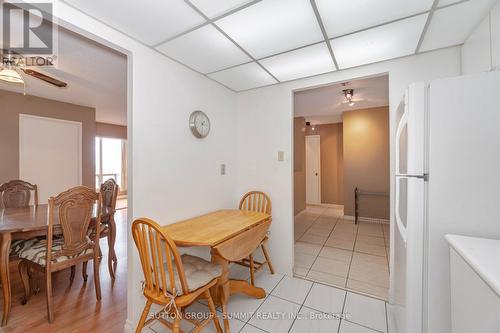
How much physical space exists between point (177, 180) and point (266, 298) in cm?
149

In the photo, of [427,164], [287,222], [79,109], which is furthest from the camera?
[79,109]

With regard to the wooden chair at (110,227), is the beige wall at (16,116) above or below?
above

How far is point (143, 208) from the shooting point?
1734 millimetres

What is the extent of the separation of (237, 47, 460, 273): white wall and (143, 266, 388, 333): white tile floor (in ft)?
1.40

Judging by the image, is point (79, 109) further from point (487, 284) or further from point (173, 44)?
point (487, 284)

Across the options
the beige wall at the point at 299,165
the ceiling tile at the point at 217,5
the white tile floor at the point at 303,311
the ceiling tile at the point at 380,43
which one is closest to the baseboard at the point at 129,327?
the white tile floor at the point at 303,311

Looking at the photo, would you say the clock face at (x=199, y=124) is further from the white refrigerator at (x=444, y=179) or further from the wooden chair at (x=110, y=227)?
the white refrigerator at (x=444, y=179)

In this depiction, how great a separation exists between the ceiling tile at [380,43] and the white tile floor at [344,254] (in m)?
2.35

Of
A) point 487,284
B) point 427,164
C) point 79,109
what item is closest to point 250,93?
point 427,164

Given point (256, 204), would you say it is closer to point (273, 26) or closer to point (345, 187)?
point (273, 26)

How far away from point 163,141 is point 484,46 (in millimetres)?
2550

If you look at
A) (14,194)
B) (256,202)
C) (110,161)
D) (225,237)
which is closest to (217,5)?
(225,237)

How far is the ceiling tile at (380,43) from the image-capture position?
4.94ft

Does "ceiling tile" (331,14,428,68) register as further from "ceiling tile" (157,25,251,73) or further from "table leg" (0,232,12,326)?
"table leg" (0,232,12,326)
